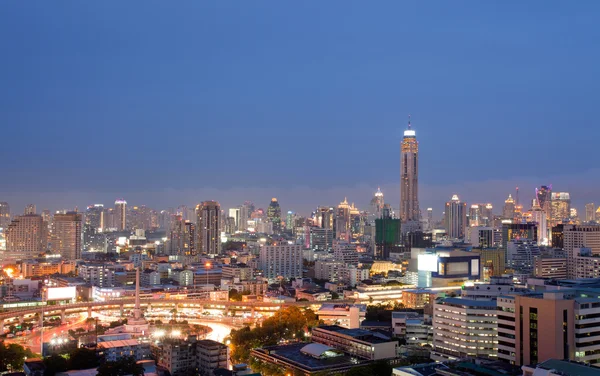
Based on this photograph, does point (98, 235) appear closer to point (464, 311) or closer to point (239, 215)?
point (239, 215)

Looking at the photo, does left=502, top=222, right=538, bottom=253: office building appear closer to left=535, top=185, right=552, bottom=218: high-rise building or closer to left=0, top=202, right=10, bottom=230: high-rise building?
left=535, top=185, right=552, bottom=218: high-rise building

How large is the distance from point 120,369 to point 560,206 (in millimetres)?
48976

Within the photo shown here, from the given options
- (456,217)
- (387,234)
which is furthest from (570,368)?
(456,217)

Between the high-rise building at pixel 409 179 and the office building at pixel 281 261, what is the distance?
19873mm

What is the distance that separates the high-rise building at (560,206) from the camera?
5281cm

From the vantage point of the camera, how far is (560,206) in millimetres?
53781

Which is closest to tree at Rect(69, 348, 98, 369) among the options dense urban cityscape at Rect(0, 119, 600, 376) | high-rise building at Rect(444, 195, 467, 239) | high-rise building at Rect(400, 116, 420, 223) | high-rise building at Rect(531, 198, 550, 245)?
dense urban cityscape at Rect(0, 119, 600, 376)

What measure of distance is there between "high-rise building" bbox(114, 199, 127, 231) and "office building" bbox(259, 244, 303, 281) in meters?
33.3

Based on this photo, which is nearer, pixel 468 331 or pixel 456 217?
pixel 468 331

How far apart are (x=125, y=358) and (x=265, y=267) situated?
68.4 ft

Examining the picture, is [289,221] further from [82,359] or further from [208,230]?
[82,359]

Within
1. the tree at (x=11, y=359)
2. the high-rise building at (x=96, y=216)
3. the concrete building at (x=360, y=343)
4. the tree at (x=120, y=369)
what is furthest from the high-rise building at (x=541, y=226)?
the high-rise building at (x=96, y=216)

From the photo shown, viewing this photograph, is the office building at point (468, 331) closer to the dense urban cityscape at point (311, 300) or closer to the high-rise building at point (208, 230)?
the dense urban cityscape at point (311, 300)

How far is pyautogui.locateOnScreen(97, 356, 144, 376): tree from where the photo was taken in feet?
36.3
